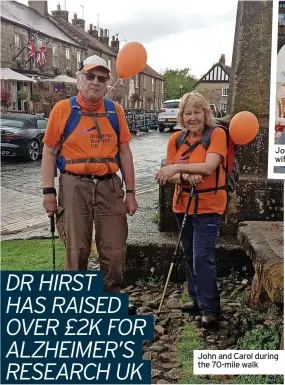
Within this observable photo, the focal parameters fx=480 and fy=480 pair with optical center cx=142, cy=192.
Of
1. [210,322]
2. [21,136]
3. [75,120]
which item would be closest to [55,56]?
[21,136]

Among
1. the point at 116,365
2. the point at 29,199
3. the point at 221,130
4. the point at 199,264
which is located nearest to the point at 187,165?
the point at 221,130

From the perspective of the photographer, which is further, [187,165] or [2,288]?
[187,165]

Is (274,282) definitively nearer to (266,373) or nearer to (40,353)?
(266,373)

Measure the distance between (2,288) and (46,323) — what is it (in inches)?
12.4

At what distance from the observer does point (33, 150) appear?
41.6 ft

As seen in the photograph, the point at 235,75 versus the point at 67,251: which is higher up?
the point at 235,75

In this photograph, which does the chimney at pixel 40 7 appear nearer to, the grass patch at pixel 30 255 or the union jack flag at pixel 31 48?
the union jack flag at pixel 31 48

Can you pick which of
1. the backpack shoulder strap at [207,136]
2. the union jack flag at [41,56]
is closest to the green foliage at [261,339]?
the backpack shoulder strap at [207,136]

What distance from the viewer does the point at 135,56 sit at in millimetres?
2969

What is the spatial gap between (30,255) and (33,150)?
8.17 m

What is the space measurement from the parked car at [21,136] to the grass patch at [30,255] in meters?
6.95

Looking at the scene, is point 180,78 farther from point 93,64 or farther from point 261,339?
point 261,339

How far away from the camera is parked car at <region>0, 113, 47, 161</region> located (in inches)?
473

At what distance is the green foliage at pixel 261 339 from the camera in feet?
9.28
